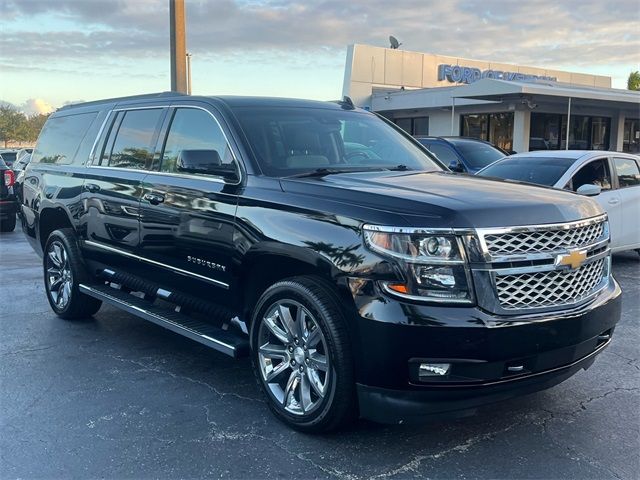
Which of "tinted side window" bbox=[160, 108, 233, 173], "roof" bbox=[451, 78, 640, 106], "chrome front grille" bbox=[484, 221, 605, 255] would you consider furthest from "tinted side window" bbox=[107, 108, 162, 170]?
"roof" bbox=[451, 78, 640, 106]

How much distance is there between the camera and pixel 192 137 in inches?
196

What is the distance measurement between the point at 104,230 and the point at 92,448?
8.15ft

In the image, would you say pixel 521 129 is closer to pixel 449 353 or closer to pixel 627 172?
pixel 627 172

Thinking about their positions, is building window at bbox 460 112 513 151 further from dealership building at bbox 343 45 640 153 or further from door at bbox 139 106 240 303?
door at bbox 139 106 240 303

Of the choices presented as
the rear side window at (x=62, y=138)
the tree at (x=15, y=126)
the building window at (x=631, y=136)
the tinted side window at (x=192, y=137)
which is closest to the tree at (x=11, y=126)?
the tree at (x=15, y=126)

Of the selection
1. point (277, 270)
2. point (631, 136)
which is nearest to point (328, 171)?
point (277, 270)

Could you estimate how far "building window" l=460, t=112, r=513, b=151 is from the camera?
80.9 feet

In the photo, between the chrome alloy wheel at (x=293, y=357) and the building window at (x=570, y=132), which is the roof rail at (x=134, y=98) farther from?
the building window at (x=570, y=132)

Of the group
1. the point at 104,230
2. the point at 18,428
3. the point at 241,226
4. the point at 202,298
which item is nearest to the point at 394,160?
the point at 241,226

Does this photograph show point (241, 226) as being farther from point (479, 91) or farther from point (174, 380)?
point (479, 91)

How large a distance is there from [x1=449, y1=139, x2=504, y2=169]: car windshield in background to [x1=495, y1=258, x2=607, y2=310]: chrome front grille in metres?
8.45

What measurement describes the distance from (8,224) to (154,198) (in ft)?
32.1

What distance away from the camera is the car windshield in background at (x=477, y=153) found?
1212 centimetres

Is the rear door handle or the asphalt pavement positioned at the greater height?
the rear door handle
